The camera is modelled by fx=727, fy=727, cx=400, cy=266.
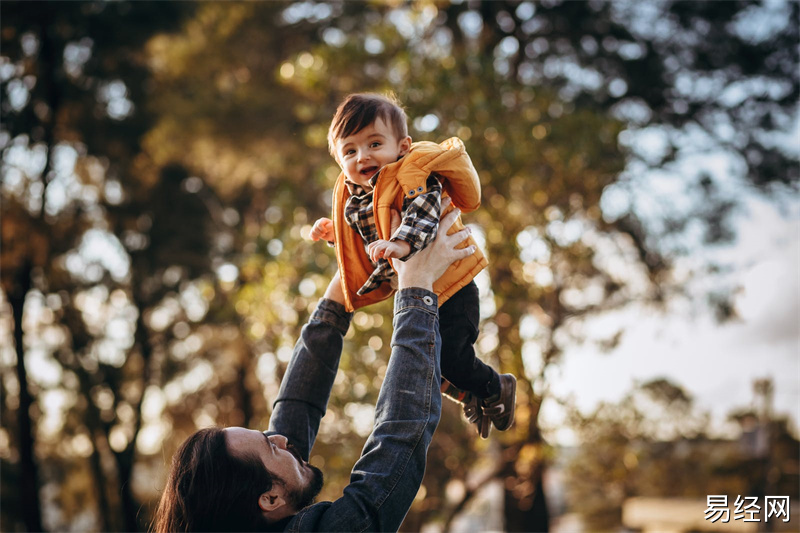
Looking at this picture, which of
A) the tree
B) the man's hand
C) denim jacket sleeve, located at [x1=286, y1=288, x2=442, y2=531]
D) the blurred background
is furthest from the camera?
the tree

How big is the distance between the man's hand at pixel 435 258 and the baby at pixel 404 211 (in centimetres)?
3

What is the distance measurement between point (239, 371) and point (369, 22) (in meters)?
7.01

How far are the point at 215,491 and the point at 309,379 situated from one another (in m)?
0.44

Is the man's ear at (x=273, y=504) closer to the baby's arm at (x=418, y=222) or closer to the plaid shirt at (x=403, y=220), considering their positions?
the plaid shirt at (x=403, y=220)

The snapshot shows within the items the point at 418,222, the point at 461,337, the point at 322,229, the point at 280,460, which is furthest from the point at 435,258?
the point at 280,460

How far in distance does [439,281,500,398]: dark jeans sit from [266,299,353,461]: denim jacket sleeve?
0.34 m

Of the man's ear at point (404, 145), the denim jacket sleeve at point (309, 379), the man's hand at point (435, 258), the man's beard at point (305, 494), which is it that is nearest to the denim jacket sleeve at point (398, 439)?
the man's hand at point (435, 258)

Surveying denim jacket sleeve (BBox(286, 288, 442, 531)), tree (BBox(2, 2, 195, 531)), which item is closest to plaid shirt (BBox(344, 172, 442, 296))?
denim jacket sleeve (BBox(286, 288, 442, 531))

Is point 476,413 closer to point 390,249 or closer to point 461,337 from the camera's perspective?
point 461,337

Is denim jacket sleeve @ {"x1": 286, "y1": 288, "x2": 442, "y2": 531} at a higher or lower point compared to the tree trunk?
higher

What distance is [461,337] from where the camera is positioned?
2051 mm

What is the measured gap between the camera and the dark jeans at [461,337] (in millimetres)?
2049

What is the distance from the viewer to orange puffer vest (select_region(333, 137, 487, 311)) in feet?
6.52

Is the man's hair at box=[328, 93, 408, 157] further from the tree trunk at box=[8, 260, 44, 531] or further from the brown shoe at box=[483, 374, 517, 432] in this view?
the tree trunk at box=[8, 260, 44, 531]
